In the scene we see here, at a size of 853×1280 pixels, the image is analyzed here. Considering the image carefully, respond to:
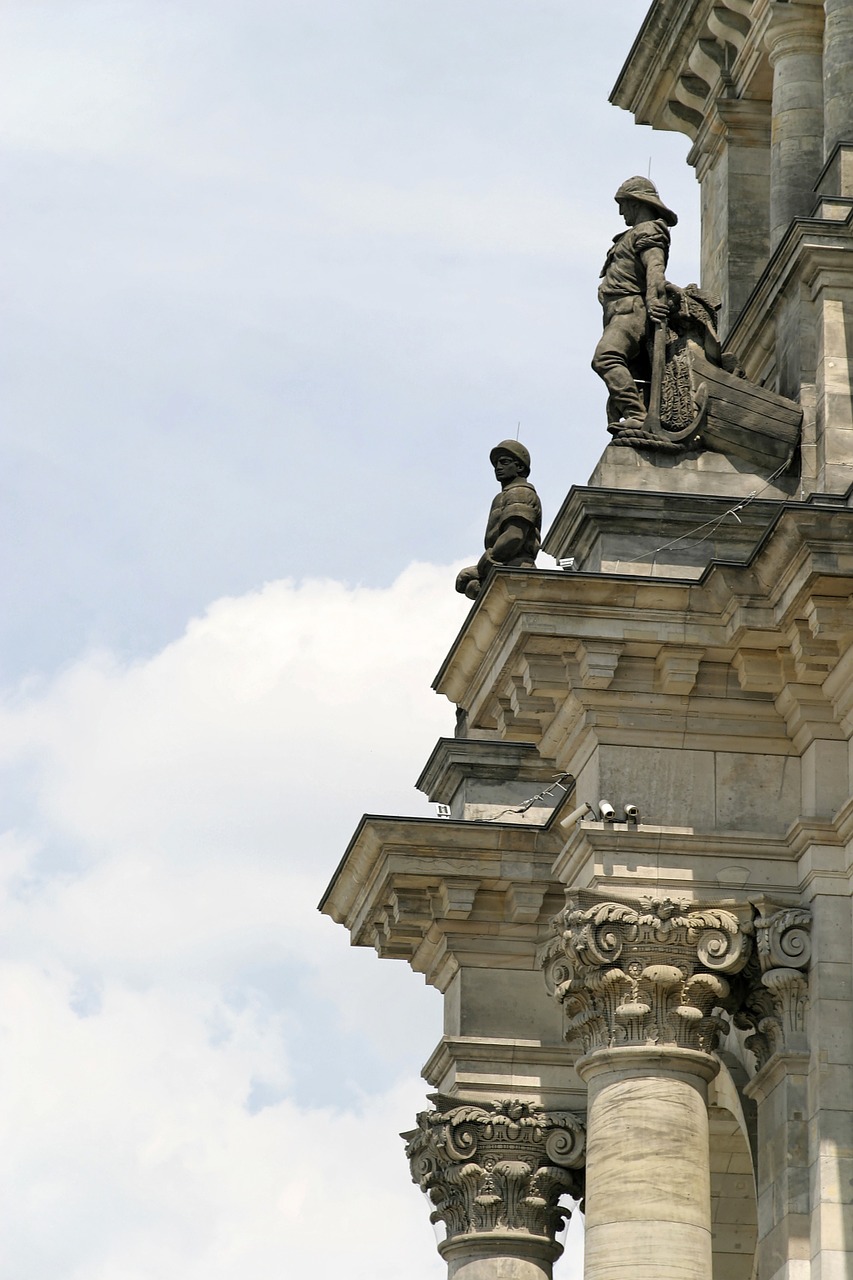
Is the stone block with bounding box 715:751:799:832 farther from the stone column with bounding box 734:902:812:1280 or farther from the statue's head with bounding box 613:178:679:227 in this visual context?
the statue's head with bounding box 613:178:679:227

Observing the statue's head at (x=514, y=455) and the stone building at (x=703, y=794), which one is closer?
the stone building at (x=703, y=794)

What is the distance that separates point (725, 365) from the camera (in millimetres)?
27469

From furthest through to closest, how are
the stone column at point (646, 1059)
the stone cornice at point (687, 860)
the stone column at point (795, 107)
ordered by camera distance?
1. the stone column at point (795, 107)
2. the stone cornice at point (687, 860)
3. the stone column at point (646, 1059)

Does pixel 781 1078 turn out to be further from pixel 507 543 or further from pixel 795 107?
pixel 795 107

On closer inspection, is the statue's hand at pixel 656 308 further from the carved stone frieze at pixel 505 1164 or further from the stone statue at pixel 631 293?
the carved stone frieze at pixel 505 1164

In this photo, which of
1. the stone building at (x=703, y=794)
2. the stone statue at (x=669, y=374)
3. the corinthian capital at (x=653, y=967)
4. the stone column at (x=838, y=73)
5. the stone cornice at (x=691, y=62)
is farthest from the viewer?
the stone cornice at (x=691, y=62)

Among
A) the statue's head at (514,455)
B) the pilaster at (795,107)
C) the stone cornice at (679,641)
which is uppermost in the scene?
the pilaster at (795,107)

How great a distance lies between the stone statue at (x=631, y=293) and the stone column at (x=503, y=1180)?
7.79m

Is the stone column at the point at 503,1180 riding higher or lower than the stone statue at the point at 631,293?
lower

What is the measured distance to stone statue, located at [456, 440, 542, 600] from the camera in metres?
30.7

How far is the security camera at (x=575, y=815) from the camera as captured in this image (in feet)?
81.8

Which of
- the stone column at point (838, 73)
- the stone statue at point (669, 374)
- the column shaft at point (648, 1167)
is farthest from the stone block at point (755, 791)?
the stone column at point (838, 73)

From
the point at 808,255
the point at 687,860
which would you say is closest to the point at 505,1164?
the point at 687,860

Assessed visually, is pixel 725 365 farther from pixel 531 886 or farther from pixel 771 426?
pixel 531 886
